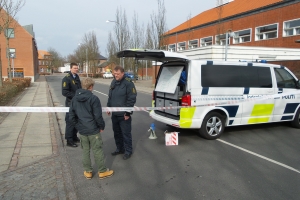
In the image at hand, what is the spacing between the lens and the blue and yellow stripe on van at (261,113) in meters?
6.56

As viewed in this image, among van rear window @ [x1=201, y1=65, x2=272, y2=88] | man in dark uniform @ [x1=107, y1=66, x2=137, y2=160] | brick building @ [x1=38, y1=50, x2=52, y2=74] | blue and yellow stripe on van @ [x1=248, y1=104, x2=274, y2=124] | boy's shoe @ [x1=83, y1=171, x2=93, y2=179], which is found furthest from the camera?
brick building @ [x1=38, y1=50, x2=52, y2=74]

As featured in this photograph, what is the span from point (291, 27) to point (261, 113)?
20138 mm

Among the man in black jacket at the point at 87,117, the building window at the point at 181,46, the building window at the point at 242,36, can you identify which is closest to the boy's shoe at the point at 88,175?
the man in black jacket at the point at 87,117

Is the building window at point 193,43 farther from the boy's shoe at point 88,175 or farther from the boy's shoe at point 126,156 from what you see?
the boy's shoe at point 88,175

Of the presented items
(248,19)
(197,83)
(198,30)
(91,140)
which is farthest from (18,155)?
(198,30)

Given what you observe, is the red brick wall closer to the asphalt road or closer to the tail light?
the asphalt road

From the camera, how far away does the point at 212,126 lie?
6.13 meters

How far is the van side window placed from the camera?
691cm

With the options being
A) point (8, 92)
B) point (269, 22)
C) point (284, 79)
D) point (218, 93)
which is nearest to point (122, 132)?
point (218, 93)

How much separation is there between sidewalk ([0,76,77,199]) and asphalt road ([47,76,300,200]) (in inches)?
9.2

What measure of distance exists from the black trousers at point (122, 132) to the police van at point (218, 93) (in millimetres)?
1410

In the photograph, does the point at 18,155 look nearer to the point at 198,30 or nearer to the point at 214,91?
the point at 214,91

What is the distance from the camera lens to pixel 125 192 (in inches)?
142

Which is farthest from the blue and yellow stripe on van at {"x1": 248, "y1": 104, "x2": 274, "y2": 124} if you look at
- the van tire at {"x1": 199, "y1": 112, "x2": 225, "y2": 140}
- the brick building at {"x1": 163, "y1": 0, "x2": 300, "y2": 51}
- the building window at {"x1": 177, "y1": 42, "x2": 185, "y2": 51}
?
the building window at {"x1": 177, "y1": 42, "x2": 185, "y2": 51}
